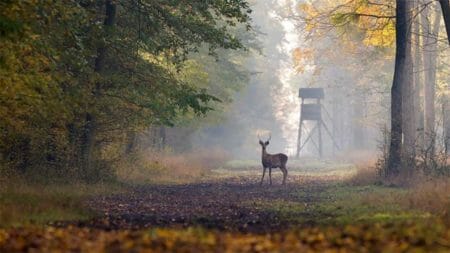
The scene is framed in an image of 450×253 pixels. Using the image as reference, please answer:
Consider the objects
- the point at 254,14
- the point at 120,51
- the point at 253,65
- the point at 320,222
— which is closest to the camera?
the point at 320,222

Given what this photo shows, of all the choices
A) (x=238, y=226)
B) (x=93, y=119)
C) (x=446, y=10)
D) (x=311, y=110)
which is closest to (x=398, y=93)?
(x=446, y=10)

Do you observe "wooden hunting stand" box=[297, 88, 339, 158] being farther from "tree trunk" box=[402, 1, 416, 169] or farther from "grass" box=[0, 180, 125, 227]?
"grass" box=[0, 180, 125, 227]

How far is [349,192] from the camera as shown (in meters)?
19.8

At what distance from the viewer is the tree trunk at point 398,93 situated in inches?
852

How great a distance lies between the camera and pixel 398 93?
74.3ft

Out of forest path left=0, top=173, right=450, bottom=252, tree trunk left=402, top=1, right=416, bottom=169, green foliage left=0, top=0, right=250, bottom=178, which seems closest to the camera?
forest path left=0, top=173, right=450, bottom=252

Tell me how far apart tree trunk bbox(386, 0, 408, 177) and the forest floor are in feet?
3.93

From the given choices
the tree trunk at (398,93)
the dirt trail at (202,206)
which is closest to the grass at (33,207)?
the dirt trail at (202,206)

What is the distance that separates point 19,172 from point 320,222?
32.4ft

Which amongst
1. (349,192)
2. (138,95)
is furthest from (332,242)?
(138,95)

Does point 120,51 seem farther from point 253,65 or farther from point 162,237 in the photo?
point 253,65

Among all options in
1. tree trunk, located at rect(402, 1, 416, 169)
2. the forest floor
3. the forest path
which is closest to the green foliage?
the forest floor

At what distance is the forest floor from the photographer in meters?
8.45

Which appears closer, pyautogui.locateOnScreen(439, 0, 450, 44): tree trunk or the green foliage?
the green foliage
